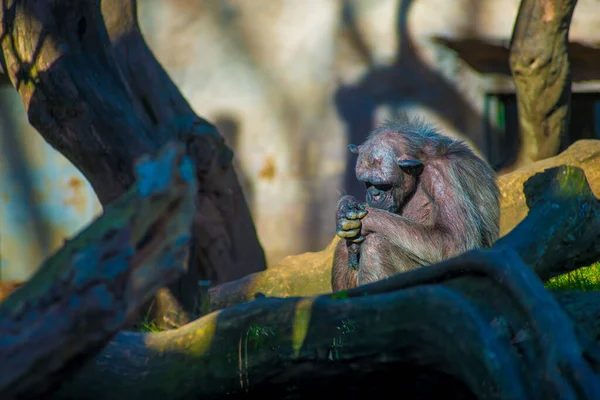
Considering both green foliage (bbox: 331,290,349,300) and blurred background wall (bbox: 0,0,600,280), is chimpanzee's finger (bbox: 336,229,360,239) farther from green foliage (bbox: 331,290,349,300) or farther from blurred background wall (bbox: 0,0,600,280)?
blurred background wall (bbox: 0,0,600,280)

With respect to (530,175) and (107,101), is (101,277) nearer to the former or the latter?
(107,101)

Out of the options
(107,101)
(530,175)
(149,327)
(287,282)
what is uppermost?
(107,101)

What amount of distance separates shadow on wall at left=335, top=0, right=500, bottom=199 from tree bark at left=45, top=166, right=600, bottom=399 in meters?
4.55

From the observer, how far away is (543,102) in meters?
6.77

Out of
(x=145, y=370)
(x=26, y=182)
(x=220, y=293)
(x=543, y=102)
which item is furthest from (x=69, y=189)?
(x=145, y=370)

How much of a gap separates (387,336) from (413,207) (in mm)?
2016

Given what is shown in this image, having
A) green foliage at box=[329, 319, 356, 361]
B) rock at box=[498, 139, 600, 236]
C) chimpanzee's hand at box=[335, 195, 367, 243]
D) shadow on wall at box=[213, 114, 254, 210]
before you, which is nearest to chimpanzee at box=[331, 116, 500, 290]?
chimpanzee's hand at box=[335, 195, 367, 243]

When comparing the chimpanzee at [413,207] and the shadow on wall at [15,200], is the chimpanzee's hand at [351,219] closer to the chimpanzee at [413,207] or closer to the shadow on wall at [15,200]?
the chimpanzee at [413,207]

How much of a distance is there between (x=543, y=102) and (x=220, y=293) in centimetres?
290

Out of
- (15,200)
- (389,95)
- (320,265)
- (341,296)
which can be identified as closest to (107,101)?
(320,265)

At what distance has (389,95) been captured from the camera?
26.4ft

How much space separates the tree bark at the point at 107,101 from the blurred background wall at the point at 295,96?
123cm

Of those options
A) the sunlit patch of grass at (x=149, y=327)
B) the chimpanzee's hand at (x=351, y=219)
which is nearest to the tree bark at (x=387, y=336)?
the chimpanzee's hand at (x=351, y=219)

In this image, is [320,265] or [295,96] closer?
[320,265]
